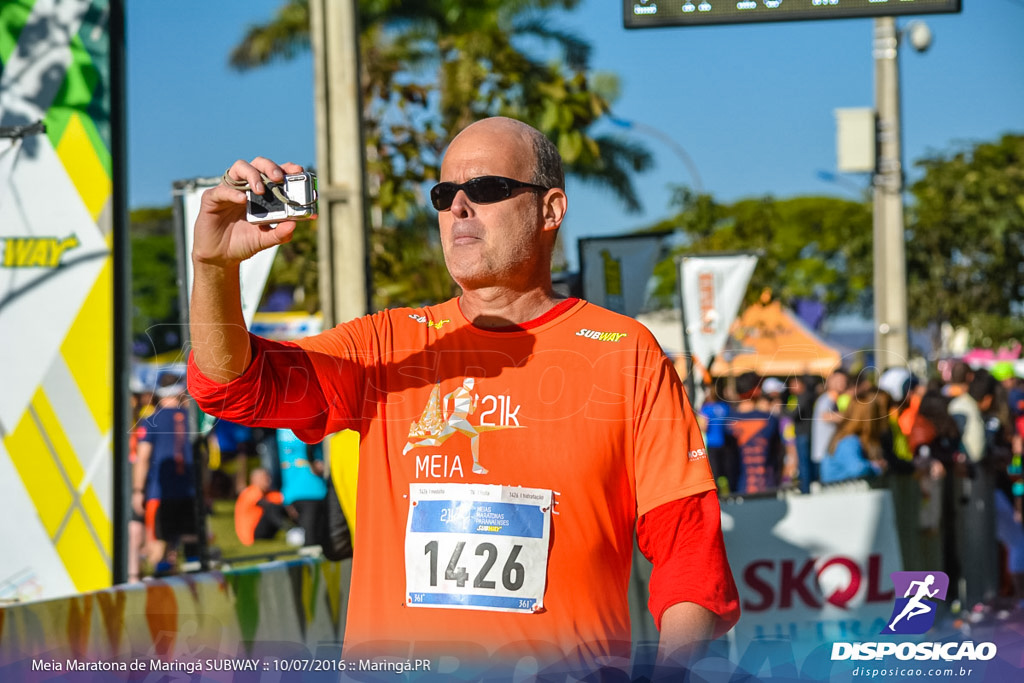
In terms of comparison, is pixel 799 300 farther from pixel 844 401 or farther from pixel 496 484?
pixel 496 484

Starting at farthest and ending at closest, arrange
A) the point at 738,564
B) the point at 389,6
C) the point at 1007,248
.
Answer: the point at 1007,248 → the point at 389,6 → the point at 738,564

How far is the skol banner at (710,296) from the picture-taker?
7758 mm

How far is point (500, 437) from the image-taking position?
2152 millimetres

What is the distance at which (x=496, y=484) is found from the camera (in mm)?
2123

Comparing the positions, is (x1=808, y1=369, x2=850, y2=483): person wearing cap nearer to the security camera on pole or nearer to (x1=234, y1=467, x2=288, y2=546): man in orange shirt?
the security camera on pole

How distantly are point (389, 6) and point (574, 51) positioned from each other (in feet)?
10.5

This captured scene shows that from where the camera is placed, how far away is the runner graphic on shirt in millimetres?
2172

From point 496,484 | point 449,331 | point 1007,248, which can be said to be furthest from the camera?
point 1007,248

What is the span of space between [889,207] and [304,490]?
8.29 metres

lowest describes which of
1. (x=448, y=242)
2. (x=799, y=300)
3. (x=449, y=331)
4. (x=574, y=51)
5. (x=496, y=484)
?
(x=799, y=300)

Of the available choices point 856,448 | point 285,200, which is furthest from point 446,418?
point 856,448

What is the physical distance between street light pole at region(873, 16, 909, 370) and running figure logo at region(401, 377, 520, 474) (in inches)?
389

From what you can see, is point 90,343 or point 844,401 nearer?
point 90,343

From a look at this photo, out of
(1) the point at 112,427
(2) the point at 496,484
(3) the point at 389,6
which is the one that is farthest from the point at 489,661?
(3) the point at 389,6
